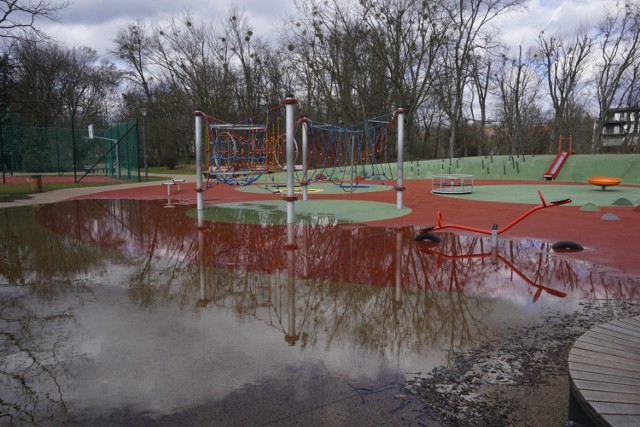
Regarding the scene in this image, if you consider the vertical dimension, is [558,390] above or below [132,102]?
below

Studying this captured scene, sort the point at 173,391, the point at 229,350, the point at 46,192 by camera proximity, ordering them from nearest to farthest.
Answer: the point at 173,391 < the point at 229,350 < the point at 46,192

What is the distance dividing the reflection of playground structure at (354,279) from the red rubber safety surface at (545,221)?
30.9 inches

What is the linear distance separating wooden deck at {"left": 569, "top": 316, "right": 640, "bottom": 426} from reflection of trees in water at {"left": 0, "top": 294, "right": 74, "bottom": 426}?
2.91 metres

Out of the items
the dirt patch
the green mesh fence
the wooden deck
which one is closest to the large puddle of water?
the dirt patch

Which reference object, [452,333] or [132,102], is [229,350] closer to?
[452,333]

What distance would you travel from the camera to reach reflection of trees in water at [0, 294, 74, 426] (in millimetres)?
2935

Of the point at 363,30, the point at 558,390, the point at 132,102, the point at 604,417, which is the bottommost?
the point at 558,390

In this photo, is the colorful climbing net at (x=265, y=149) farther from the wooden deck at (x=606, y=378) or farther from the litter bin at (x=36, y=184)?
the wooden deck at (x=606, y=378)

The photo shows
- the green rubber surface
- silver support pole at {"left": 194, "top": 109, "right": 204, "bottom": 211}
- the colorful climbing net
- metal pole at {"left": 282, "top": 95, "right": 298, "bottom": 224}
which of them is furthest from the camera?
the colorful climbing net

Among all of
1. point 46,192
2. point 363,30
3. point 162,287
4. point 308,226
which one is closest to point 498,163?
point 363,30

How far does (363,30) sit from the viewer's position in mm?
35500

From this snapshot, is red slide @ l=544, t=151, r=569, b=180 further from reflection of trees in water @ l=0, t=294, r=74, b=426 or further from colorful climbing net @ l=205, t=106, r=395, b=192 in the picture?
reflection of trees in water @ l=0, t=294, r=74, b=426

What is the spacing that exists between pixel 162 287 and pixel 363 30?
33.6 meters

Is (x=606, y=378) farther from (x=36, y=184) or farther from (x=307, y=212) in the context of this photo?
(x=36, y=184)
